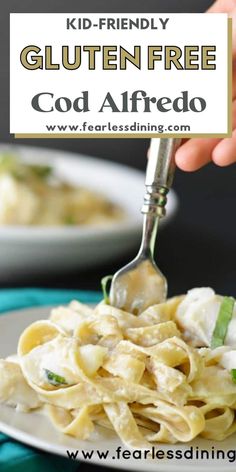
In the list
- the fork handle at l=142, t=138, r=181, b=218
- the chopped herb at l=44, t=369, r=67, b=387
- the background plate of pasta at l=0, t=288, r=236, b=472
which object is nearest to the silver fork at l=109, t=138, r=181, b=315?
the fork handle at l=142, t=138, r=181, b=218

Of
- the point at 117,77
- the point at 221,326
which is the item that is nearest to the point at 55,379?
the point at 221,326

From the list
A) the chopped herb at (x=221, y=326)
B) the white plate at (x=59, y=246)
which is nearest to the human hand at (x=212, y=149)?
the chopped herb at (x=221, y=326)

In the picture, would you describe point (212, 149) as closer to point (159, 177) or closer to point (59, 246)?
point (159, 177)

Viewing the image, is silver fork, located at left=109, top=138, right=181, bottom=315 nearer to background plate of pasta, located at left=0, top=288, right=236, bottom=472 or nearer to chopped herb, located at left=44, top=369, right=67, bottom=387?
background plate of pasta, located at left=0, top=288, right=236, bottom=472

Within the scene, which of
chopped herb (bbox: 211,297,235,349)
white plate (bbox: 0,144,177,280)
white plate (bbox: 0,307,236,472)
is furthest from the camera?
white plate (bbox: 0,144,177,280)

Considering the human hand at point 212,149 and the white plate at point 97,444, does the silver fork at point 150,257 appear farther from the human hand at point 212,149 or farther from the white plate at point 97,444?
the white plate at point 97,444

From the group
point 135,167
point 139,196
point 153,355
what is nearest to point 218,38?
point 153,355

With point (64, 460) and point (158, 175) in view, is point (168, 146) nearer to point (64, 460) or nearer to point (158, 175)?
point (158, 175)
